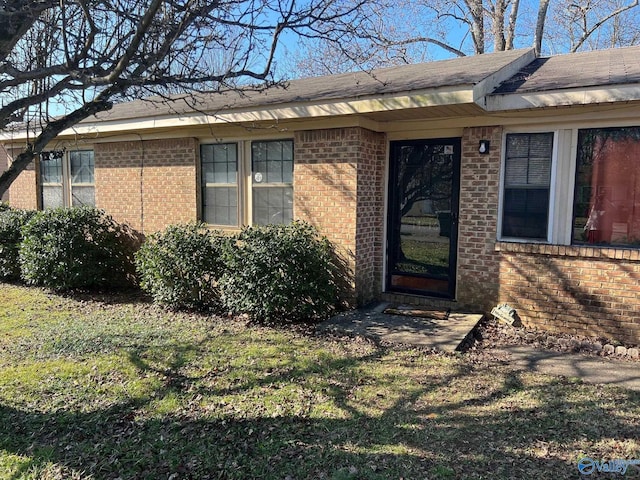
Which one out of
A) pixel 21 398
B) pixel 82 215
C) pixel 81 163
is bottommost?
pixel 21 398

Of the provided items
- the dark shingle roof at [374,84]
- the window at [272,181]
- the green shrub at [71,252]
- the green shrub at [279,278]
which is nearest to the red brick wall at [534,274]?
the dark shingle roof at [374,84]

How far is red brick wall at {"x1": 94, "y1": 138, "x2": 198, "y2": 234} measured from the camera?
26.4 ft

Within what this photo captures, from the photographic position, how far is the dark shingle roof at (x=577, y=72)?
505cm

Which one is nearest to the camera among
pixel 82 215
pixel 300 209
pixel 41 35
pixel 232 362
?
pixel 41 35

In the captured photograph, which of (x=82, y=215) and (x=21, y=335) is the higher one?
(x=82, y=215)

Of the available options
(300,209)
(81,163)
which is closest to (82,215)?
(81,163)

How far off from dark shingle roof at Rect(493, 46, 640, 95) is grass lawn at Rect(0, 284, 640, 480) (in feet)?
9.97

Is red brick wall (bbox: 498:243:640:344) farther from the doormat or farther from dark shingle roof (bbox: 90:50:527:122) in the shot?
dark shingle roof (bbox: 90:50:527:122)

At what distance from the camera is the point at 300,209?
6.93 meters

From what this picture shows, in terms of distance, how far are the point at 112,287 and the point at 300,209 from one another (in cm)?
401

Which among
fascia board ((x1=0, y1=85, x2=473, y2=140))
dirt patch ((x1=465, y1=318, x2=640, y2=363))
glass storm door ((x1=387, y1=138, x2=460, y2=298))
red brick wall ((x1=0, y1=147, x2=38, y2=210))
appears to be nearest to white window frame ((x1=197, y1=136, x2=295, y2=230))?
fascia board ((x1=0, y1=85, x2=473, y2=140))

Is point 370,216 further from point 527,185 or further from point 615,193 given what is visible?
point 615,193

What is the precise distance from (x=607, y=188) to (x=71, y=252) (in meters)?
7.79

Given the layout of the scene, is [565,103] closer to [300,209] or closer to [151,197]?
[300,209]
